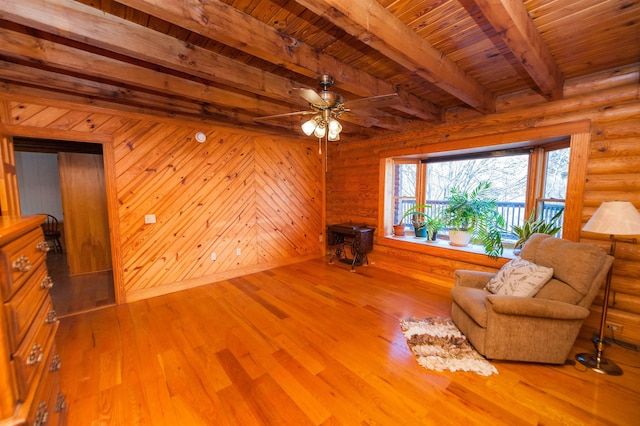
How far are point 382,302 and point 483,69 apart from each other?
276 centimetres

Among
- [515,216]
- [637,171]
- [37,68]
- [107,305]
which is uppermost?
[37,68]

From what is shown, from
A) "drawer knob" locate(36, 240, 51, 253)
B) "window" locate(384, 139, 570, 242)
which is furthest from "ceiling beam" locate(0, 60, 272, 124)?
"window" locate(384, 139, 570, 242)

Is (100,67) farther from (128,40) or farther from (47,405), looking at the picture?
(47,405)

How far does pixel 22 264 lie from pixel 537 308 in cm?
310

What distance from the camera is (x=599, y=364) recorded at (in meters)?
2.03

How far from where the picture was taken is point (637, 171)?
2.33 m

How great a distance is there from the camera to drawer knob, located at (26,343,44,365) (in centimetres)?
102

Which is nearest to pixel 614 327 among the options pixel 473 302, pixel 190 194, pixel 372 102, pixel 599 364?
pixel 599 364

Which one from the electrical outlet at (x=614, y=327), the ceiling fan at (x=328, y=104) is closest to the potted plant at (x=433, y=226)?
the electrical outlet at (x=614, y=327)

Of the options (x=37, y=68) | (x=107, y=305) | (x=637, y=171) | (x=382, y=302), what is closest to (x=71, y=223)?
(x=107, y=305)

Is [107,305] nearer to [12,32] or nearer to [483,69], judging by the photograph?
[12,32]

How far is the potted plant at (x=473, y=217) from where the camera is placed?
3471 millimetres

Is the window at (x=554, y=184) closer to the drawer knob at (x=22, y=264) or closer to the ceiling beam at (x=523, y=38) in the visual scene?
the ceiling beam at (x=523, y=38)

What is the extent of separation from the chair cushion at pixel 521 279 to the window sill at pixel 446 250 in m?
0.90
